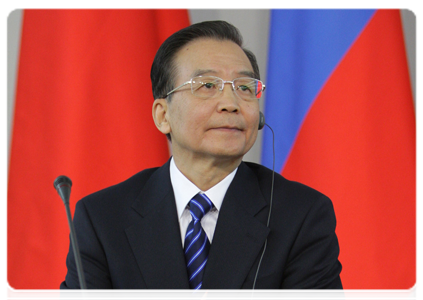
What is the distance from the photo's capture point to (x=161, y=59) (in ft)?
5.34

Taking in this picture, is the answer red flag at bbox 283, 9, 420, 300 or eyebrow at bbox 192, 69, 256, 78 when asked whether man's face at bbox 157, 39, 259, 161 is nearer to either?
eyebrow at bbox 192, 69, 256, 78

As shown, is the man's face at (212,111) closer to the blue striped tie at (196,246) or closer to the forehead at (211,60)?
the forehead at (211,60)

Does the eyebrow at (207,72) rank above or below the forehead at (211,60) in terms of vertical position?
below

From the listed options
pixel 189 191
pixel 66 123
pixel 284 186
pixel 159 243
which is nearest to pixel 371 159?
pixel 284 186

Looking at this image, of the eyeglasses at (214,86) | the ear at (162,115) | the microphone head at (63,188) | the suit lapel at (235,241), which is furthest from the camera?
the ear at (162,115)

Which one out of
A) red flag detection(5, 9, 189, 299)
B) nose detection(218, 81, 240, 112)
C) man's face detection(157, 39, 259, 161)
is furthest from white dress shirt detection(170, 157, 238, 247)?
red flag detection(5, 9, 189, 299)

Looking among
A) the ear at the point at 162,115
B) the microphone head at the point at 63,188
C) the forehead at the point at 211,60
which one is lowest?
the microphone head at the point at 63,188

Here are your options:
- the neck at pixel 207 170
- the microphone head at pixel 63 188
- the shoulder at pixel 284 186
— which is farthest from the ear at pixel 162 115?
the microphone head at pixel 63 188

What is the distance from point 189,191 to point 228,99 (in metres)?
0.37

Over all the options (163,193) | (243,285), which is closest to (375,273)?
(243,285)

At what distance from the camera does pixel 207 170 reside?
1.55 meters

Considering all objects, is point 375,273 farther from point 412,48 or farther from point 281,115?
point 412,48

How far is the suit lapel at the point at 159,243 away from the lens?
1.36 metres

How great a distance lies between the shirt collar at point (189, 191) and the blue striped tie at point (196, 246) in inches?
1.2
